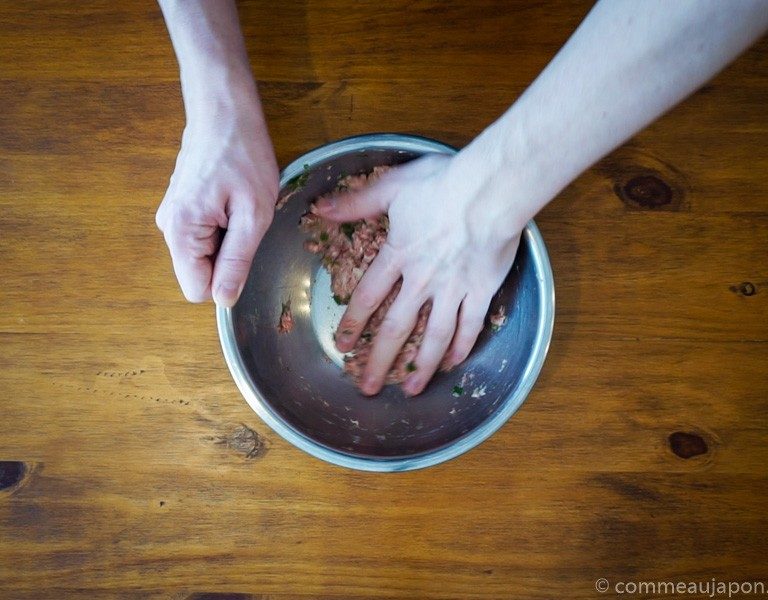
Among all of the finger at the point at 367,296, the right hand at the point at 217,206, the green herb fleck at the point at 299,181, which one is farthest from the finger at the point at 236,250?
the finger at the point at 367,296

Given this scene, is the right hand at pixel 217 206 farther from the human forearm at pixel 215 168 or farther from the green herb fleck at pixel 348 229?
the green herb fleck at pixel 348 229

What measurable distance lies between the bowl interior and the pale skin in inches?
1.2

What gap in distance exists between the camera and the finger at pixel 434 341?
0.91 m

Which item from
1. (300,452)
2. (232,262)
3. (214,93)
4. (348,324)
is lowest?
(300,452)

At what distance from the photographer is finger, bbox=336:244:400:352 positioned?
3.05 ft

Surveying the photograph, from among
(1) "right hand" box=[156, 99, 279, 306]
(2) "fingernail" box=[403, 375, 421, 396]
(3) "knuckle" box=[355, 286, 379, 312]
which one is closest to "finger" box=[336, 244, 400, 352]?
(3) "knuckle" box=[355, 286, 379, 312]

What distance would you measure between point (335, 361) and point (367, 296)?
0.13 metres

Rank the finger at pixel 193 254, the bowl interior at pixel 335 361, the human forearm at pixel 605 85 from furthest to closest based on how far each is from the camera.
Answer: the bowl interior at pixel 335 361
the finger at pixel 193 254
the human forearm at pixel 605 85

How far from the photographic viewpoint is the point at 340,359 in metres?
1.01

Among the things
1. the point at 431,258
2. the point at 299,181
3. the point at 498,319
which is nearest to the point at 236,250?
the point at 299,181

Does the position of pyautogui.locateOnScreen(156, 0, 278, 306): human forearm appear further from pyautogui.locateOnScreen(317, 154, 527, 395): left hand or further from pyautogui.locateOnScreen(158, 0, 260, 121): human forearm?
pyautogui.locateOnScreen(317, 154, 527, 395): left hand

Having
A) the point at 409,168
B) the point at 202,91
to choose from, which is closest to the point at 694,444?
the point at 409,168

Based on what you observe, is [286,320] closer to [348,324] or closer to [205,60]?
[348,324]

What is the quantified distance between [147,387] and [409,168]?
0.50 metres
